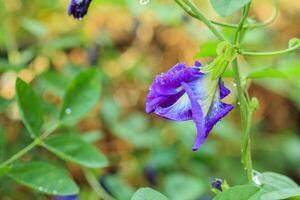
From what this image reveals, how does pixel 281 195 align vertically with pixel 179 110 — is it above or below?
below

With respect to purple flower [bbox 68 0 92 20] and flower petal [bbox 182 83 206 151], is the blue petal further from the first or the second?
purple flower [bbox 68 0 92 20]

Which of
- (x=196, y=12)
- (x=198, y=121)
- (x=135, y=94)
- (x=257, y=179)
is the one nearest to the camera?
(x=198, y=121)

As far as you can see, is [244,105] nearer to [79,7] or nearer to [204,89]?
[204,89]

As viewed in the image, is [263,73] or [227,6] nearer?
[227,6]

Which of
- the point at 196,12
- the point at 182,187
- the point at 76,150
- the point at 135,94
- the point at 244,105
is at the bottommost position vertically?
the point at 182,187

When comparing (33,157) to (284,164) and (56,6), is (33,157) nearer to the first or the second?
(56,6)

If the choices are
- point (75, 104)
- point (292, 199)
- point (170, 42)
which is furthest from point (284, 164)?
point (292, 199)

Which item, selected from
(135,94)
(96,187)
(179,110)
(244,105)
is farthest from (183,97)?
(135,94)

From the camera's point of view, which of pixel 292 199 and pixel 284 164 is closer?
pixel 292 199
